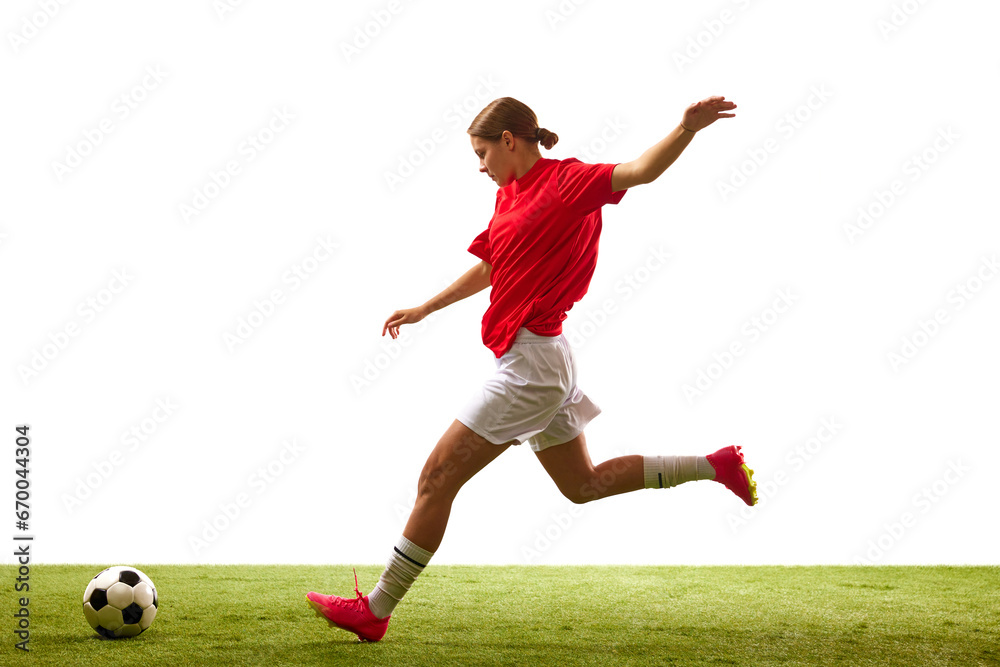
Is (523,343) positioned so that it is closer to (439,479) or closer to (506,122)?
(439,479)

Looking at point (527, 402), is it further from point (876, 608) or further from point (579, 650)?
point (876, 608)

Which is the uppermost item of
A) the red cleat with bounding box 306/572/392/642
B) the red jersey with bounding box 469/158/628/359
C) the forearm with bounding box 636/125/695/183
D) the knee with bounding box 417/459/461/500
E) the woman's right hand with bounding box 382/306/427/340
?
the forearm with bounding box 636/125/695/183

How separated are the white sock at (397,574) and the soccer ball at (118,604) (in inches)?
26.9

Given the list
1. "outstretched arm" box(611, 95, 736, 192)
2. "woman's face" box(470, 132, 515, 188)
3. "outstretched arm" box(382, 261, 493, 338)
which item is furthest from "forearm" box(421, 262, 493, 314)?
"outstretched arm" box(611, 95, 736, 192)

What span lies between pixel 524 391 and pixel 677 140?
2.74 feet

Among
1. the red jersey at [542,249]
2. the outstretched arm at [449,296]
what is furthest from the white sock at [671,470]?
the outstretched arm at [449,296]

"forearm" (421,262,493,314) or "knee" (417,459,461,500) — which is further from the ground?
"forearm" (421,262,493,314)

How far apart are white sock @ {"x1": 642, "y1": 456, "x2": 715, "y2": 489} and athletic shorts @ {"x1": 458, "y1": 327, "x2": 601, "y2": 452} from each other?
1.34 feet

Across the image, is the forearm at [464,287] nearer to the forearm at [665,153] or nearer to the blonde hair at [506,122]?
the blonde hair at [506,122]

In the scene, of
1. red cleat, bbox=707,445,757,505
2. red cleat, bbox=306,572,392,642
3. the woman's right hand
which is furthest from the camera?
the woman's right hand

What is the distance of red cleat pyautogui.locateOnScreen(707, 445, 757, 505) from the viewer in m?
3.04

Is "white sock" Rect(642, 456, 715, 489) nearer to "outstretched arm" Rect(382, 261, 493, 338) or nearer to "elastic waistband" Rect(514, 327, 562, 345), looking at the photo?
"elastic waistband" Rect(514, 327, 562, 345)

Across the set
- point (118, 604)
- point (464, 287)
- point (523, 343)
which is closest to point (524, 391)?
point (523, 343)

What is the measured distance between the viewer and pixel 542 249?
107 inches
